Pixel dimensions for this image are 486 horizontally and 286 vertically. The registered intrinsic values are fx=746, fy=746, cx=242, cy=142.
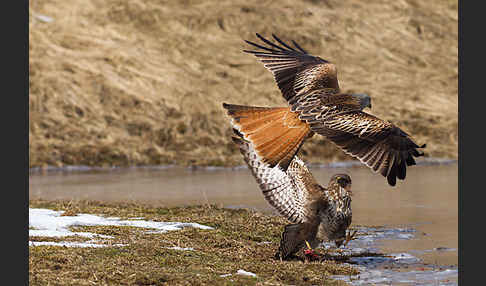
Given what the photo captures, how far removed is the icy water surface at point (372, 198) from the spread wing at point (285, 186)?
0.92 m

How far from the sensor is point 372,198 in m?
14.9

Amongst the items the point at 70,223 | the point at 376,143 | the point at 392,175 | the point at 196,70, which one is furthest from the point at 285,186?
the point at 196,70

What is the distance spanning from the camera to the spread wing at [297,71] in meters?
8.65

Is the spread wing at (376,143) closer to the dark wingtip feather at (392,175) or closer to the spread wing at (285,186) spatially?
the dark wingtip feather at (392,175)

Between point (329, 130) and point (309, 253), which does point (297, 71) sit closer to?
point (329, 130)

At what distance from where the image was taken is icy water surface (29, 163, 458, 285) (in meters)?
→ 8.19

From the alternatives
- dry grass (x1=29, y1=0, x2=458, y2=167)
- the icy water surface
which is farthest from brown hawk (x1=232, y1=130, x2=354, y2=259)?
dry grass (x1=29, y1=0, x2=458, y2=167)

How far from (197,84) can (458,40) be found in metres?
14.6

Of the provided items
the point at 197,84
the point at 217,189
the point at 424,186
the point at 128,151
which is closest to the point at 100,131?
the point at 128,151

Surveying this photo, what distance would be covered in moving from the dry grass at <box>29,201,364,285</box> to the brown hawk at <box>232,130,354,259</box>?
0.28m

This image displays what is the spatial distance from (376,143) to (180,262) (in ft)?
7.47

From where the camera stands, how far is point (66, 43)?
101ft

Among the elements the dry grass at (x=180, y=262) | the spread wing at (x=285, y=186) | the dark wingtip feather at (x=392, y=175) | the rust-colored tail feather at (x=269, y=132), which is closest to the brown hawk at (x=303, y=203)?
the spread wing at (x=285, y=186)

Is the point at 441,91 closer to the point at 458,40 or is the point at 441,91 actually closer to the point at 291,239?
the point at 458,40
